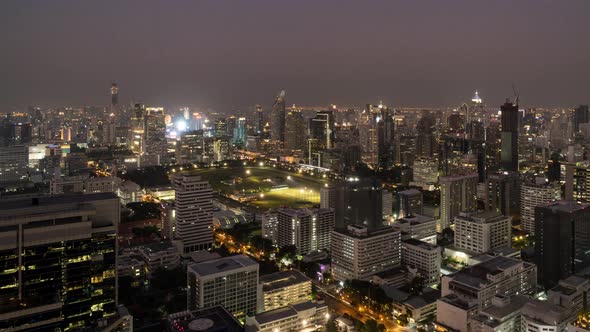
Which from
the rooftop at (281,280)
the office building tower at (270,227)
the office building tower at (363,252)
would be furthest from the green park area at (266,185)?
the rooftop at (281,280)

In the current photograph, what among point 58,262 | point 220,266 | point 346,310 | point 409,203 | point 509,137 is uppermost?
point 509,137

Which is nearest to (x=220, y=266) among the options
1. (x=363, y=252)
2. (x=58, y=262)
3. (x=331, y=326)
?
(x=331, y=326)

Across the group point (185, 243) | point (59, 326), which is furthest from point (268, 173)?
point (59, 326)

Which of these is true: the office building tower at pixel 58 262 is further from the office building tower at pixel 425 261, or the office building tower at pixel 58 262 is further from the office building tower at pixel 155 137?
the office building tower at pixel 155 137

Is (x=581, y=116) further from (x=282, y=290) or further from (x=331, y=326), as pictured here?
(x=282, y=290)

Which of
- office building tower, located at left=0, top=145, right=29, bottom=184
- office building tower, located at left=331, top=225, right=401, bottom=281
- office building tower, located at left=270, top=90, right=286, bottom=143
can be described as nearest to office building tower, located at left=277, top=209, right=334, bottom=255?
office building tower, located at left=331, top=225, right=401, bottom=281
